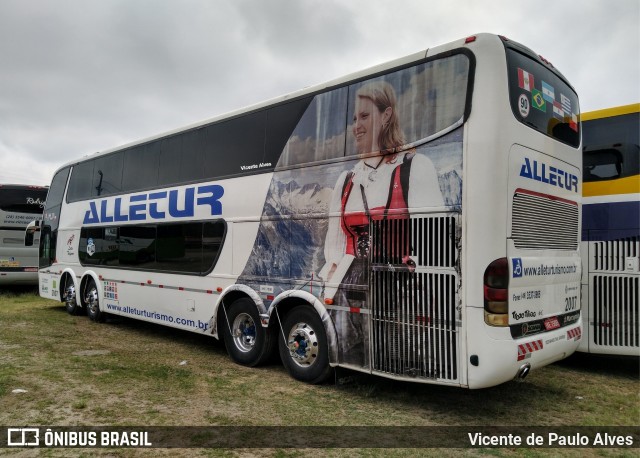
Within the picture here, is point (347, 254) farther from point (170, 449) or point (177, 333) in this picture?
point (177, 333)

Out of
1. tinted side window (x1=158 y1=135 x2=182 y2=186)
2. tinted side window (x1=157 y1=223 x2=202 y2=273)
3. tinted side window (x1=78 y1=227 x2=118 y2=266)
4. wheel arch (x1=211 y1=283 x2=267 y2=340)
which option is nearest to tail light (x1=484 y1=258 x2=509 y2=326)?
wheel arch (x1=211 y1=283 x2=267 y2=340)

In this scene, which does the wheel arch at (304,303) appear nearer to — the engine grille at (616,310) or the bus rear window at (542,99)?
the bus rear window at (542,99)

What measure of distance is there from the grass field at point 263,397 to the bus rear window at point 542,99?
3000 millimetres

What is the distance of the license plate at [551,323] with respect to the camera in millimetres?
5212

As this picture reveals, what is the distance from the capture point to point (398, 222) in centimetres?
517

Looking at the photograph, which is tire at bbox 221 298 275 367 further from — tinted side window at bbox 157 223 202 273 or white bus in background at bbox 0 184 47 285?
white bus in background at bbox 0 184 47 285

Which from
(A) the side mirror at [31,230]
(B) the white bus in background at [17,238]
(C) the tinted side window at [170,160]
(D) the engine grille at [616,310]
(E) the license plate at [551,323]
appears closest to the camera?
(E) the license plate at [551,323]

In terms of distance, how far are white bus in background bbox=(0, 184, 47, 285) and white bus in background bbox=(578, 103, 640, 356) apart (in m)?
14.4

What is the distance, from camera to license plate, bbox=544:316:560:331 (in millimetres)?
5212

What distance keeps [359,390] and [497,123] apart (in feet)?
11.0

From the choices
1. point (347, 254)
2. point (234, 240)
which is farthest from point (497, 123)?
point (234, 240)

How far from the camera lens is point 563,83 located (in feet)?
19.4

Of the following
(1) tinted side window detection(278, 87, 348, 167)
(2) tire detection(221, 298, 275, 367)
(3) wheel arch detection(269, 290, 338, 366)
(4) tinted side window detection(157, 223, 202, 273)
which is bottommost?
(2) tire detection(221, 298, 275, 367)

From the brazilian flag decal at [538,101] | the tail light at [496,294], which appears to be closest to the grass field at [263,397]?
the tail light at [496,294]
